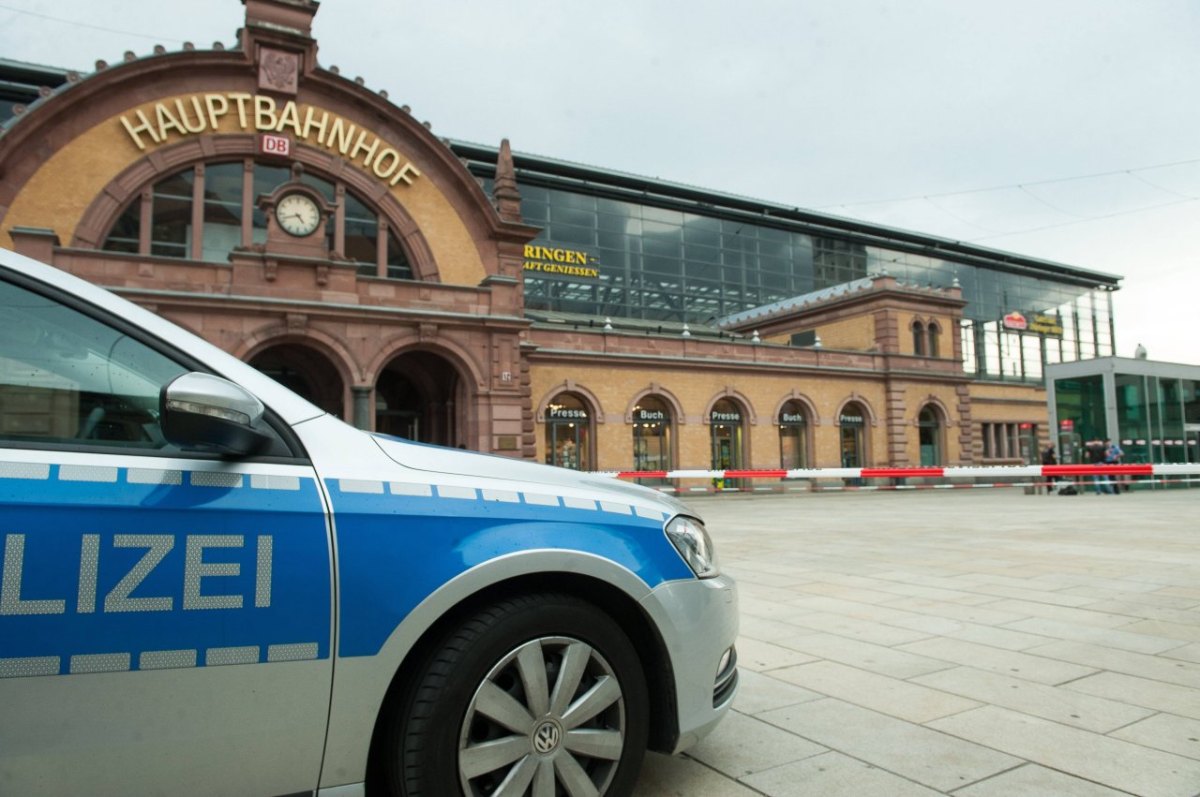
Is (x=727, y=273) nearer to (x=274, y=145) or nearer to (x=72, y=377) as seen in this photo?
(x=274, y=145)

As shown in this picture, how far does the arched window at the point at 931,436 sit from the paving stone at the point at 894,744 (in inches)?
1378

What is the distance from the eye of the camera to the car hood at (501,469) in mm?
2488

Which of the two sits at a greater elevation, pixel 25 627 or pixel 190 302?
pixel 190 302

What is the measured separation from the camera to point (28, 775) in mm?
1779

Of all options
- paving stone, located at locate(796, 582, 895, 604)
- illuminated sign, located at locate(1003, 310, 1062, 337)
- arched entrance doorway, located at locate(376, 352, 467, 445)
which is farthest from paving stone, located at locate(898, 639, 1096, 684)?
illuminated sign, located at locate(1003, 310, 1062, 337)

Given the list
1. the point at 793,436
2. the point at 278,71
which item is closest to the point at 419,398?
the point at 278,71

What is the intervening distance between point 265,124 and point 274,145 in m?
0.61

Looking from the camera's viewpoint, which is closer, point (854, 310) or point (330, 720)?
point (330, 720)

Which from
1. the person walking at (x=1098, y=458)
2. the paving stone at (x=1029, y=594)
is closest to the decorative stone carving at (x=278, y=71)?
the paving stone at (x=1029, y=594)

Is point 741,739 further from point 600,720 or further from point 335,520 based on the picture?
point 335,520

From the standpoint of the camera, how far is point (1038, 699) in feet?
12.9

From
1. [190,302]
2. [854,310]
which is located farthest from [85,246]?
[854,310]

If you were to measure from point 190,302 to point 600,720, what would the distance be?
62.3ft

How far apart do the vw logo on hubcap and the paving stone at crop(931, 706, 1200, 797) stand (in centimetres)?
206
